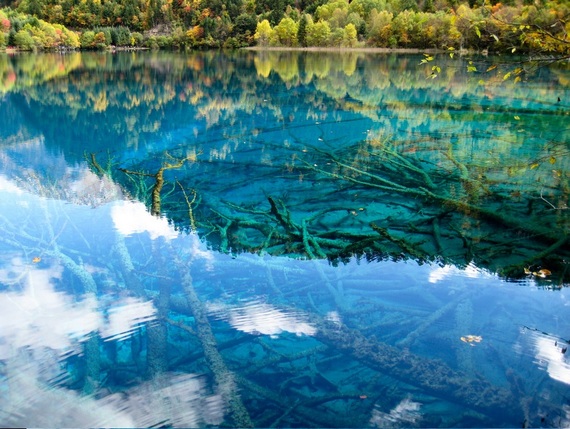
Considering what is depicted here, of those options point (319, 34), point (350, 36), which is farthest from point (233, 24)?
point (350, 36)

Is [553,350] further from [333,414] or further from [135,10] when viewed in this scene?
[135,10]

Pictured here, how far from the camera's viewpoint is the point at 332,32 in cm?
8362

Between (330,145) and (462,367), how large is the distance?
904 centimetres

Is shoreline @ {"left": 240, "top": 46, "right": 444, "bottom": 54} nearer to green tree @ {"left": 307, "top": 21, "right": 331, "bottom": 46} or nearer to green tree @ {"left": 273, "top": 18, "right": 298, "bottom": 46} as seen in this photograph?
green tree @ {"left": 307, "top": 21, "right": 331, "bottom": 46}

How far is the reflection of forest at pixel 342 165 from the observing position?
7293 mm

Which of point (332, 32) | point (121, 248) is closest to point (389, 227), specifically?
point (121, 248)

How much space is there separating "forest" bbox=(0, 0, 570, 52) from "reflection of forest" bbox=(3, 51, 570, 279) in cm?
3737

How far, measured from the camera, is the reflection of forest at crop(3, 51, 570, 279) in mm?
7293

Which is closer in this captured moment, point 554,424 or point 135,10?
point 554,424

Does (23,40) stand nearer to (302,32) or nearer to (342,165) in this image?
(302,32)

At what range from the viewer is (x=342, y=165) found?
36.3 feet

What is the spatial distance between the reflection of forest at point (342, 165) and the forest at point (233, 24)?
37368 millimetres

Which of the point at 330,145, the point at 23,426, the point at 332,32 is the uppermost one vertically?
the point at 332,32

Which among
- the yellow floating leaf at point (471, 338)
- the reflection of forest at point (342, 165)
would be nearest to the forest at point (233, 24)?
the reflection of forest at point (342, 165)
